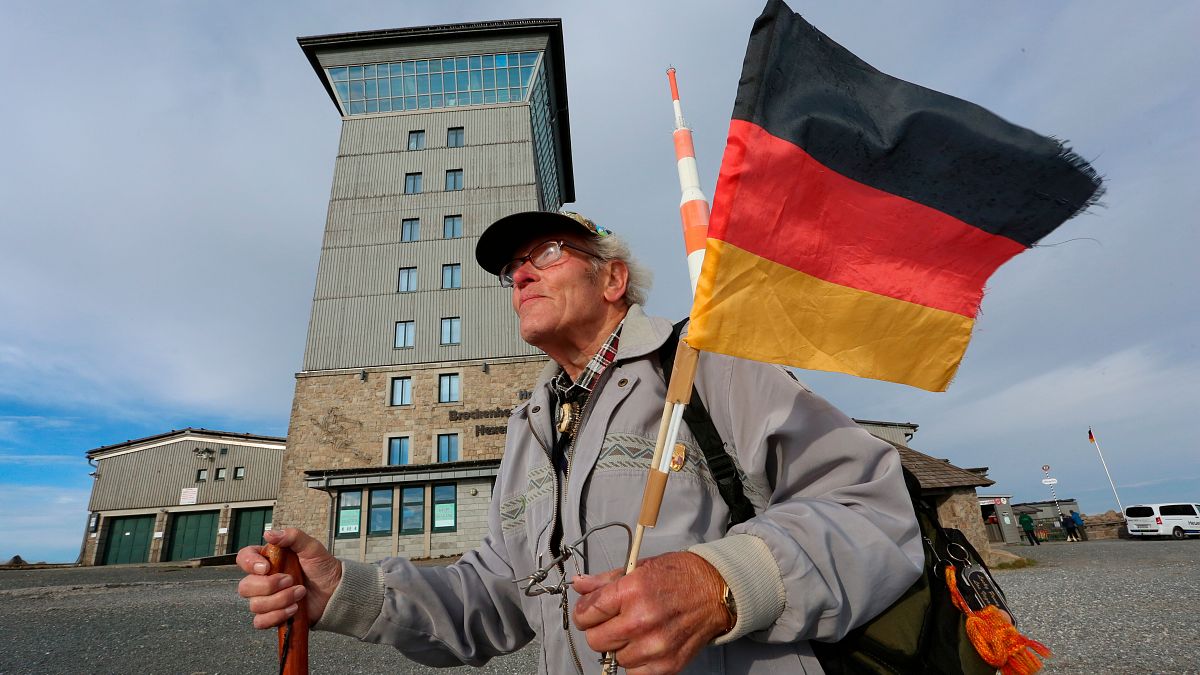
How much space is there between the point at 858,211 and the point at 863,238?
0.08 meters

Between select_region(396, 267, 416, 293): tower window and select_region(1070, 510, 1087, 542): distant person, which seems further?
select_region(1070, 510, 1087, 542): distant person

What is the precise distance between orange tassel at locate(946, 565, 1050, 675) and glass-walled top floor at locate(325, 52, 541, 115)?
36466 mm

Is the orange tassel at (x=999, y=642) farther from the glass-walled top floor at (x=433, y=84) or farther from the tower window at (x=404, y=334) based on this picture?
the glass-walled top floor at (x=433, y=84)

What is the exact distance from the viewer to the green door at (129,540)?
32.6 meters

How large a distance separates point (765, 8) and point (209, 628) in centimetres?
943

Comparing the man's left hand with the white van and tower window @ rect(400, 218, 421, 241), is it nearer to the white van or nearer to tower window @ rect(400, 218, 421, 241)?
tower window @ rect(400, 218, 421, 241)

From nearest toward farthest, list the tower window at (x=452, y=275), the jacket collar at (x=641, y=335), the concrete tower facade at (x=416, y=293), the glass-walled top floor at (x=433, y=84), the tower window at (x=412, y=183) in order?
the jacket collar at (x=641, y=335), the concrete tower facade at (x=416, y=293), the tower window at (x=452, y=275), the tower window at (x=412, y=183), the glass-walled top floor at (x=433, y=84)

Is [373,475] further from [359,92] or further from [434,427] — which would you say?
[359,92]

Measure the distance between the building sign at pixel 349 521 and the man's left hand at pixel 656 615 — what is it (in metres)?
26.2

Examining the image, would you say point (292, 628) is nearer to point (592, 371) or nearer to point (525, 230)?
point (592, 371)

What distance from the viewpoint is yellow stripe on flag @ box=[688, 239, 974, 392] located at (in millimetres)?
1520

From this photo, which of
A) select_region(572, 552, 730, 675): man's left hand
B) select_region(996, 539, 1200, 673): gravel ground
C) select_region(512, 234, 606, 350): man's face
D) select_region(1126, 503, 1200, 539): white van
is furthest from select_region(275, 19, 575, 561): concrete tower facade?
select_region(1126, 503, 1200, 539): white van

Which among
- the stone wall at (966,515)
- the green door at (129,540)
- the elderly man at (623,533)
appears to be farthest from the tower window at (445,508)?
the elderly man at (623,533)

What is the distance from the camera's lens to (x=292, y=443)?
26594 mm
